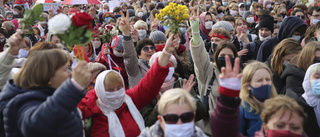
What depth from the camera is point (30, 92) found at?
2457 mm

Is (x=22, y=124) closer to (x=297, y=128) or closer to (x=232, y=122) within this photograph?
(x=232, y=122)

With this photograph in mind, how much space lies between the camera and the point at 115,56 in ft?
18.0

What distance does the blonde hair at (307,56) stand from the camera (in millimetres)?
4355

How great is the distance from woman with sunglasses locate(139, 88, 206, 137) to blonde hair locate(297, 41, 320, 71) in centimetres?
238

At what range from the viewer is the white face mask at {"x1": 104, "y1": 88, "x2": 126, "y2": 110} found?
3354 mm

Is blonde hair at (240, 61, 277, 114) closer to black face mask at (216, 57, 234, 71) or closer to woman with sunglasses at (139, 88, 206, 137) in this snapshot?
black face mask at (216, 57, 234, 71)

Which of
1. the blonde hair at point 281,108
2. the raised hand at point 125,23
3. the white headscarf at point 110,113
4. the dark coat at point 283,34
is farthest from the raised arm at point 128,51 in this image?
the dark coat at point 283,34

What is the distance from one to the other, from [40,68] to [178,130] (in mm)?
1192

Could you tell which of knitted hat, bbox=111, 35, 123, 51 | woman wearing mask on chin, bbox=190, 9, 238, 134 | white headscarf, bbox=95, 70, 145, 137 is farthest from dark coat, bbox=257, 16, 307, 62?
white headscarf, bbox=95, 70, 145, 137

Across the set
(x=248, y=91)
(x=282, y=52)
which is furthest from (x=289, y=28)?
(x=248, y=91)

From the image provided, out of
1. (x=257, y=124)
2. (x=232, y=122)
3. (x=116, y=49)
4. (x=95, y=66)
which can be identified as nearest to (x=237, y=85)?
(x=232, y=122)

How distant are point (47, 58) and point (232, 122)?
59.5 inches

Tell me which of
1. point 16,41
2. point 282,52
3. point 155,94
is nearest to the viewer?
point 16,41

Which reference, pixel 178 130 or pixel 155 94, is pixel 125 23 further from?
pixel 178 130
